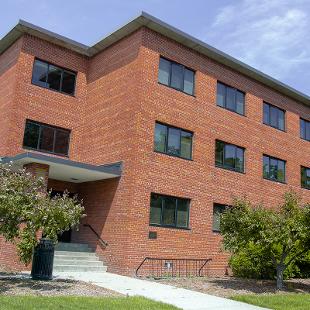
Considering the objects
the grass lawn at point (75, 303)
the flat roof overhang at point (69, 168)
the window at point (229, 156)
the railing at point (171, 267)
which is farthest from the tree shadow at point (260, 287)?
the window at point (229, 156)

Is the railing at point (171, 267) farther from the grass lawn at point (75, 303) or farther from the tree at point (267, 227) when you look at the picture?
the grass lawn at point (75, 303)

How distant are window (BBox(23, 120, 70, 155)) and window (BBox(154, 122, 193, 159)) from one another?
15.3 ft

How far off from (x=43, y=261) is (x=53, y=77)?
33.2 feet

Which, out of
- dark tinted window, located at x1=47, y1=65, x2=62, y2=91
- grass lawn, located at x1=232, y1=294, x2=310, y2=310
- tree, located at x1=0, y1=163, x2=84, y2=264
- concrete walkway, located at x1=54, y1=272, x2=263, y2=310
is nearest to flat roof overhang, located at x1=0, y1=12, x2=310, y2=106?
dark tinted window, located at x1=47, y1=65, x2=62, y2=91

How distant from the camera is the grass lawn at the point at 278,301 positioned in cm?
1228

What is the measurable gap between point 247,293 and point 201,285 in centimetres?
167

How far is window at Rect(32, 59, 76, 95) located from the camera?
21.0 meters

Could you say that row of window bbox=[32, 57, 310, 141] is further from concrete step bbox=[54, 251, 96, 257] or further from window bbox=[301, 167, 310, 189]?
concrete step bbox=[54, 251, 96, 257]

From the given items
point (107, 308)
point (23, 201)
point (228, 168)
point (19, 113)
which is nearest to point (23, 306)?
point (107, 308)

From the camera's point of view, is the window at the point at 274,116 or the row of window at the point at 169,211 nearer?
the row of window at the point at 169,211

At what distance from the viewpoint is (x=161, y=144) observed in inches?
775

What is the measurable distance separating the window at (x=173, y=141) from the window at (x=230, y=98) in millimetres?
3074

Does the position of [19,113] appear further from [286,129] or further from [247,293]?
[286,129]

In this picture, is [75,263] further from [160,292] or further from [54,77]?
[54,77]
